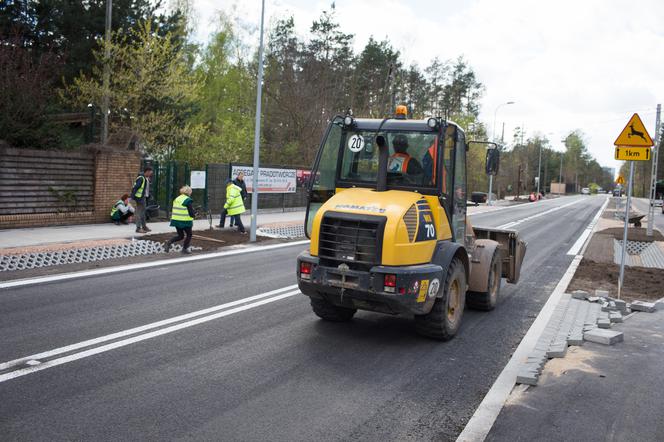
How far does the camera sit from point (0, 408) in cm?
442

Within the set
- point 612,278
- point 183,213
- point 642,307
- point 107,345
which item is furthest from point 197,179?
point 642,307

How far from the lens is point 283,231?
20.1 meters

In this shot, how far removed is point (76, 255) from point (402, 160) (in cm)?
829

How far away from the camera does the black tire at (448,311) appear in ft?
22.4

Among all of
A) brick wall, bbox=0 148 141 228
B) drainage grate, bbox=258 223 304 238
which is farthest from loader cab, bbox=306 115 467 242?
brick wall, bbox=0 148 141 228

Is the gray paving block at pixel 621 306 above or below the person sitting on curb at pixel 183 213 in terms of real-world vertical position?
below

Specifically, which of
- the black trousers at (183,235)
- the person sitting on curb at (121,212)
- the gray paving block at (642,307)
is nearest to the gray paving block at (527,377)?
the gray paving block at (642,307)

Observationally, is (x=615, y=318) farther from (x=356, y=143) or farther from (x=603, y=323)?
(x=356, y=143)

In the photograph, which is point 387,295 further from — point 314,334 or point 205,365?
point 205,365

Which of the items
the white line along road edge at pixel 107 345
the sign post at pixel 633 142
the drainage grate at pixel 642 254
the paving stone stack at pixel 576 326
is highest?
the sign post at pixel 633 142

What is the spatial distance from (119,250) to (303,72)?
2618cm

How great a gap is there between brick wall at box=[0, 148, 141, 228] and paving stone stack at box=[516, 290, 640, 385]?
14088 millimetres

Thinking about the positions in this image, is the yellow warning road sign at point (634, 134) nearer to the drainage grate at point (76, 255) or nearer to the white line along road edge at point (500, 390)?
the white line along road edge at point (500, 390)

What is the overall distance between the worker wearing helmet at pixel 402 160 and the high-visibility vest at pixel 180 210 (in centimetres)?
709
